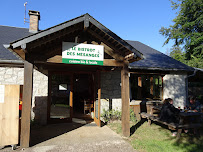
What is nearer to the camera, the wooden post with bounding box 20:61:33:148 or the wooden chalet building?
the wooden post with bounding box 20:61:33:148

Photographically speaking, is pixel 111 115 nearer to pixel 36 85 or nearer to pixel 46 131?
pixel 46 131

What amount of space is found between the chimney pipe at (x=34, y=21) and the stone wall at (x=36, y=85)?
4.96 meters

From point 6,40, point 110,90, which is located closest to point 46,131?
point 110,90

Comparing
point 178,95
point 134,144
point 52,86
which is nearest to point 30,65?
point 52,86

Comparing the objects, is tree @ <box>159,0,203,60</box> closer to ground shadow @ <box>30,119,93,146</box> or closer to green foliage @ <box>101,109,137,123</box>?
green foliage @ <box>101,109,137,123</box>

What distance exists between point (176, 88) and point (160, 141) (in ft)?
14.4

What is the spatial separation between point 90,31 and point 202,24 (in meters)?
15.7

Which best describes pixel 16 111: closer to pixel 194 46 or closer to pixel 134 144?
pixel 134 144

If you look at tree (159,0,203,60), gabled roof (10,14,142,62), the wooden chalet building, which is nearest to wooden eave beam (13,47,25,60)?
the wooden chalet building

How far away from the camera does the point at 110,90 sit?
7434mm

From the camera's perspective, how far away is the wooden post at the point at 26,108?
4043 mm

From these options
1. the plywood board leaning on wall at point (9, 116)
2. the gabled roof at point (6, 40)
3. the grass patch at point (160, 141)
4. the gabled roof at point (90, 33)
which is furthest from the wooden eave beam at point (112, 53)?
the gabled roof at point (6, 40)

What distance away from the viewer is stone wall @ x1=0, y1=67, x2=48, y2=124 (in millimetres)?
6301

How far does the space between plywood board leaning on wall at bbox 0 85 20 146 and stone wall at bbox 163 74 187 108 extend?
23.3ft
